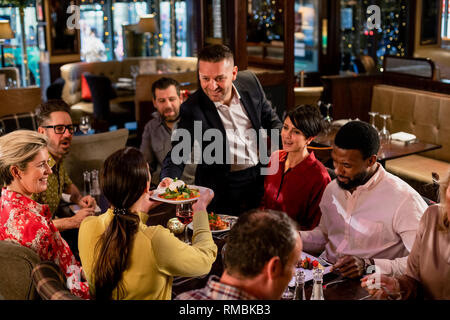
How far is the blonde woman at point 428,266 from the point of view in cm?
203

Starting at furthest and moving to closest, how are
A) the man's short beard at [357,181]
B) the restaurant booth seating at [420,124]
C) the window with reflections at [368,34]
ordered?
the window with reflections at [368,34] < the restaurant booth seating at [420,124] < the man's short beard at [357,181]

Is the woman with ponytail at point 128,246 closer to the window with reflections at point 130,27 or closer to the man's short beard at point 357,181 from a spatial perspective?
the man's short beard at point 357,181

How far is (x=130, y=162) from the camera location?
74.3 inches

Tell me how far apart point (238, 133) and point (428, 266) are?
5.02ft

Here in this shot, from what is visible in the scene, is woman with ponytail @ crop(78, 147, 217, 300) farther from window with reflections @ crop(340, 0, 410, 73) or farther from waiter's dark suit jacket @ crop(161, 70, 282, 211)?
window with reflections @ crop(340, 0, 410, 73)

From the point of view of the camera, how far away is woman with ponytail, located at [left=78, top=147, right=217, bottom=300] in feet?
6.08

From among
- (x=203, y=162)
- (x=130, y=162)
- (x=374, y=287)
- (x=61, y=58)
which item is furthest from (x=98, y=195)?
(x=61, y=58)

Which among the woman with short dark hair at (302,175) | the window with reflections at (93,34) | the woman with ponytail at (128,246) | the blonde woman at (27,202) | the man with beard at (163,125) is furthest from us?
the window with reflections at (93,34)

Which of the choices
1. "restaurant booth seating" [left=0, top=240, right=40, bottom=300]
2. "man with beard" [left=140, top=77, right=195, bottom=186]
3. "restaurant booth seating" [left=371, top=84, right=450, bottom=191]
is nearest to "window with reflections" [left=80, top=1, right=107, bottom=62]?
"restaurant booth seating" [left=371, top=84, right=450, bottom=191]

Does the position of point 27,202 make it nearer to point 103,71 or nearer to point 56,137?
point 56,137

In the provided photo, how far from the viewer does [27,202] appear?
238 cm

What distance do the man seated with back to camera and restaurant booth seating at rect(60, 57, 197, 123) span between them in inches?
276

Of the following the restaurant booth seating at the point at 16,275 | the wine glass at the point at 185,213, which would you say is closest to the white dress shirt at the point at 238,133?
the wine glass at the point at 185,213

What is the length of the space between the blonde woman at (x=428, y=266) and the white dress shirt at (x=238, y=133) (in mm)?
1374
